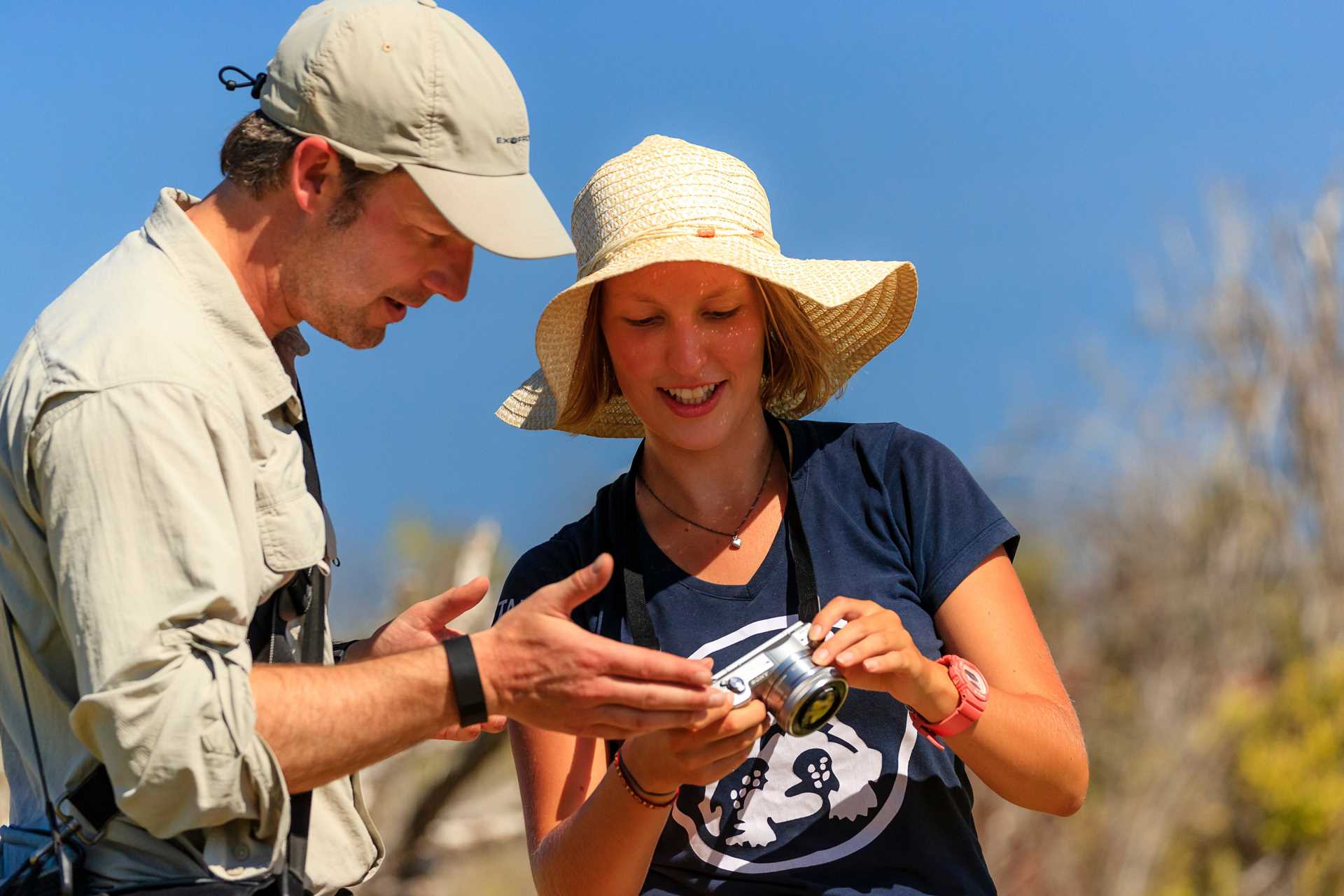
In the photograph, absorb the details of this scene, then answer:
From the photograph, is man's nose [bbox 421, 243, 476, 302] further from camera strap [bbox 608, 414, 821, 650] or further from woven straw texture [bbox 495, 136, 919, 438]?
camera strap [bbox 608, 414, 821, 650]

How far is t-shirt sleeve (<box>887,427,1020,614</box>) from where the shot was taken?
3.51 metres

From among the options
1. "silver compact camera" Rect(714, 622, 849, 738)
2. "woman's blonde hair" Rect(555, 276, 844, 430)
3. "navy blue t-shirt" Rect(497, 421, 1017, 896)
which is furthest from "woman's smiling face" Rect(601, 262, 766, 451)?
"silver compact camera" Rect(714, 622, 849, 738)

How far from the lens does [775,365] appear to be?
4117 millimetres

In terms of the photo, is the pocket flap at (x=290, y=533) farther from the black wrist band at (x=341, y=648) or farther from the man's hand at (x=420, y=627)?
the black wrist band at (x=341, y=648)

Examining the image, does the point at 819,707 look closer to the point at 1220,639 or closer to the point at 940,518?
the point at 940,518

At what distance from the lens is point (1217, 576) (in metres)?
11.0

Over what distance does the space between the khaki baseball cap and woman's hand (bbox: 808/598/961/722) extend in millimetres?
989

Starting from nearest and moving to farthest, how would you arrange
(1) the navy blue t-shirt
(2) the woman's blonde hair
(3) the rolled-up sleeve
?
(3) the rolled-up sleeve → (1) the navy blue t-shirt → (2) the woman's blonde hair

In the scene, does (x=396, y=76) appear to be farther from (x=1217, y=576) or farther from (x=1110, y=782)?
(x=1217, y=576)

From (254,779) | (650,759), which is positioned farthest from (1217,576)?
(254,779)

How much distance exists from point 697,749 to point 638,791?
0.85 ft

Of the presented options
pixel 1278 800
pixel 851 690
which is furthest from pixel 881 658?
pixel 1278 800

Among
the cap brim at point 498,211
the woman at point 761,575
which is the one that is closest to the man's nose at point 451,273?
the cap brim at point 498,211

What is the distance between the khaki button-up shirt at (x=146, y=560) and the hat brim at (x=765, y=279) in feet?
3.75
